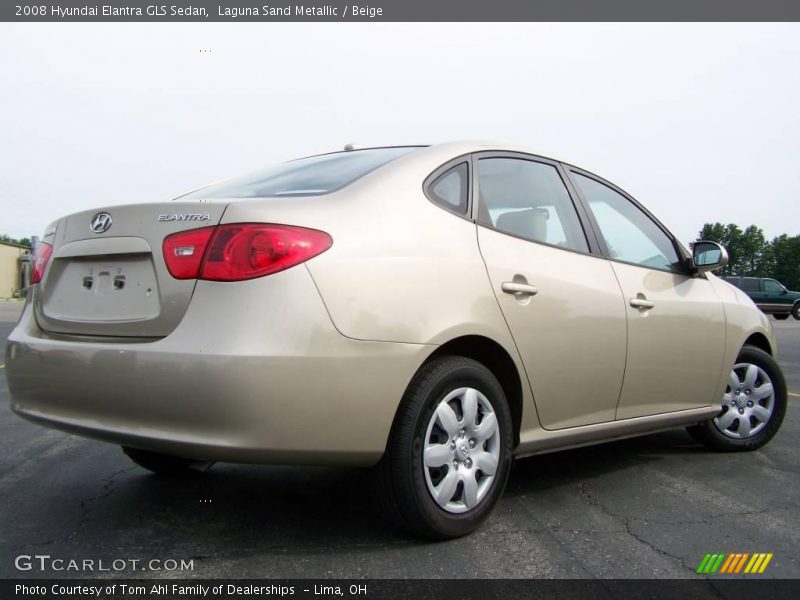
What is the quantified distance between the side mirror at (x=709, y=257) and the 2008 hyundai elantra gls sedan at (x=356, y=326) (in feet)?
2.67

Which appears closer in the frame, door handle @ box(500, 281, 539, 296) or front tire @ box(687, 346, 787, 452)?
door handle @ box(500, 281, 539, 296)

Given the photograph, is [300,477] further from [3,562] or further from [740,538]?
[740,538]

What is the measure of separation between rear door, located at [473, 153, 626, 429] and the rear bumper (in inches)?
28.8

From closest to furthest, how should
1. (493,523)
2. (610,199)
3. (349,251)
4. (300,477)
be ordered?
(349,251) < (493,523) < (300,477) < (610,199)

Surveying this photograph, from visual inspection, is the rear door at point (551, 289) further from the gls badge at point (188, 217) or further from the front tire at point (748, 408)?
the front tire at point (748, 408)

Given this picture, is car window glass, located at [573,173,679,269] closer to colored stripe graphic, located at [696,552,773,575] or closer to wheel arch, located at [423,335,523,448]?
wheel arch, located at [423,335,523,448]

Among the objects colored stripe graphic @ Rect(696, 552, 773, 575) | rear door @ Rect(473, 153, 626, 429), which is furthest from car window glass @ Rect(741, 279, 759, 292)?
colored stripe graphic @ Rect(696, 552, 773, 575)

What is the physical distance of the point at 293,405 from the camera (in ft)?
7.94

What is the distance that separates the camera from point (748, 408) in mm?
4672

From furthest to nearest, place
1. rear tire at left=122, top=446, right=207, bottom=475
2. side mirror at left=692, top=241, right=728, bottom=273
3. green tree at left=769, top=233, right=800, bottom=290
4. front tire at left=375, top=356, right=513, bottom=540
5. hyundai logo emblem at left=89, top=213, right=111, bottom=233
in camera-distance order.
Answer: green tree at left=769, top=233, right=800, bottom=290, side mirror at left=692, top=241, right=728, bottom=273, rear tire at left=122, top=446, right=207, bottom=475, hyundai logo emblem at left=89, top=213, right=111, bottom=233, front tire at left=375, top=356, right=513, bottom=540

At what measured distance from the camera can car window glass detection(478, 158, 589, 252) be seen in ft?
10.8

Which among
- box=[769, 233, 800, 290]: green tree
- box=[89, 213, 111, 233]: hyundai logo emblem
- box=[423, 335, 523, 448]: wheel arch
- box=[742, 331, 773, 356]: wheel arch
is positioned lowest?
box=[769, 233, 800, 290]: green tree
